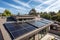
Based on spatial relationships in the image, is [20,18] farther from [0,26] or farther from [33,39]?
[33,39]

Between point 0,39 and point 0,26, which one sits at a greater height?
point 0,26

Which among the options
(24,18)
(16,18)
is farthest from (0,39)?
(24,18)

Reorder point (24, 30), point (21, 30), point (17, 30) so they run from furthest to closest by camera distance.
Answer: point (24, 30) → point (21, 30) → point (17, 30)

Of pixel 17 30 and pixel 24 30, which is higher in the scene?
pixel 17 30

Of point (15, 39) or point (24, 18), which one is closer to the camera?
point (15, 39)

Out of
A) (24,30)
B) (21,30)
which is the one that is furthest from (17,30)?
(24,30)

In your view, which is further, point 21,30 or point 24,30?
point 24,30

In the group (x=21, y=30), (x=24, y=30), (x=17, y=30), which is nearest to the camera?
(x=17, y=30)

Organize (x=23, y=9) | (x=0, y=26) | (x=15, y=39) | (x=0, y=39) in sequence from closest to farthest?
(x=15, y=39)
(x=0, y=39)
(x=0, y=26)
(x=23, y=9)

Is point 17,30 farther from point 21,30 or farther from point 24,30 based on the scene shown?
point 24,30

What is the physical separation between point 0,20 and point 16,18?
22.1 ft

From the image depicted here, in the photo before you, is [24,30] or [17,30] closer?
[17,30]

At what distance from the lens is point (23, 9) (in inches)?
1908

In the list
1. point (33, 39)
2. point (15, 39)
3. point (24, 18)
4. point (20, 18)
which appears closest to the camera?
point (15, 39)
